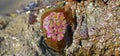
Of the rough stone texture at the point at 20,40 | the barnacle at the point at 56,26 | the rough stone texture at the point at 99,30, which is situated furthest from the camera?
the rough stone texture at the point at 20,40

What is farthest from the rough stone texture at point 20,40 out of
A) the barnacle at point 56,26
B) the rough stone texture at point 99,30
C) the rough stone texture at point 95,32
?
the rough stone texture at point 99,30

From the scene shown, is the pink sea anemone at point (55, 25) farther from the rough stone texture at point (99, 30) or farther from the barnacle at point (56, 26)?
the rough stone texture at point (99, 30)

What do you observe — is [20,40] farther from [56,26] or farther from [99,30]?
[99,30]

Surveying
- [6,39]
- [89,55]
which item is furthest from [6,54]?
[89,55]

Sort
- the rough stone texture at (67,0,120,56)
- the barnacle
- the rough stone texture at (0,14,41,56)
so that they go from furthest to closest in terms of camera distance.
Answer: the rough stone texture at (0,14,41,56), the barnacle, the rough stone texture at (67,0,120,56)

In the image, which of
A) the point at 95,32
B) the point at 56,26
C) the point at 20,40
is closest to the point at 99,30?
the point at 95,32

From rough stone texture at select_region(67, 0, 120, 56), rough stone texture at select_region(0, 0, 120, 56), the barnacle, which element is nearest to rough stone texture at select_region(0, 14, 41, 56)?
rough stone texture at select_region(0, 0, 120, 56)

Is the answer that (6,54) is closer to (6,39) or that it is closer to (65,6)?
(6,39)

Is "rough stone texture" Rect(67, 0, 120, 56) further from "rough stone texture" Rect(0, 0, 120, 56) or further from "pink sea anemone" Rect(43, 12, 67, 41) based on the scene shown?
"pink sea anemone" Rect(43, 12, 67, 41)

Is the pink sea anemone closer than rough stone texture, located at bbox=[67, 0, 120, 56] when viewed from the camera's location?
No
